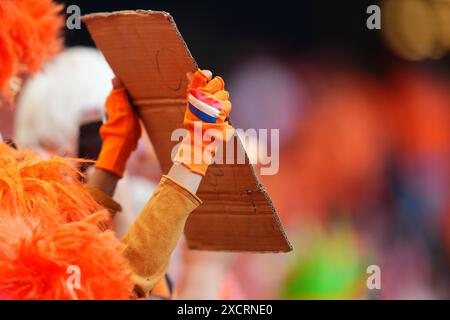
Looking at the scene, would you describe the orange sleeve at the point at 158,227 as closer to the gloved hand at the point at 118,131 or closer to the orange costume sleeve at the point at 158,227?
the orange costume sleeve at the point at 158,227

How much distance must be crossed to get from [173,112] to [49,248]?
411mm

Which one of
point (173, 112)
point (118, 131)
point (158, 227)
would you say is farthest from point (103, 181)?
point (158, 227)

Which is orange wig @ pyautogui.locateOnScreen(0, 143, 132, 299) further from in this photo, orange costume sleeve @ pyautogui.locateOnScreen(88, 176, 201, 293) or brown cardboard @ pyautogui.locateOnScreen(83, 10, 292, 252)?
brown cardboard @ pyautogui.locateOnScreen(83, 10, 292, 252)

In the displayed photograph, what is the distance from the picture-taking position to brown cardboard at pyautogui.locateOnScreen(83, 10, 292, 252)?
126cm

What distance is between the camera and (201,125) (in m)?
1.17

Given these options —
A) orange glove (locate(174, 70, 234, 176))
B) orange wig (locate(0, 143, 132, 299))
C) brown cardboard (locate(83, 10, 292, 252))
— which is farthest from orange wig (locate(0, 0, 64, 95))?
orange glove (locate(174, 70, 234, 176))

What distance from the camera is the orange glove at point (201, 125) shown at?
117 cm

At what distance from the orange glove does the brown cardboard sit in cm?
8

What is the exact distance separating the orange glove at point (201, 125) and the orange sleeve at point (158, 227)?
0.04m

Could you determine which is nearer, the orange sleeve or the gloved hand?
the orange sleeve

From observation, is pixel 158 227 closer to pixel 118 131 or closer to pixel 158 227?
pixel 158 227
